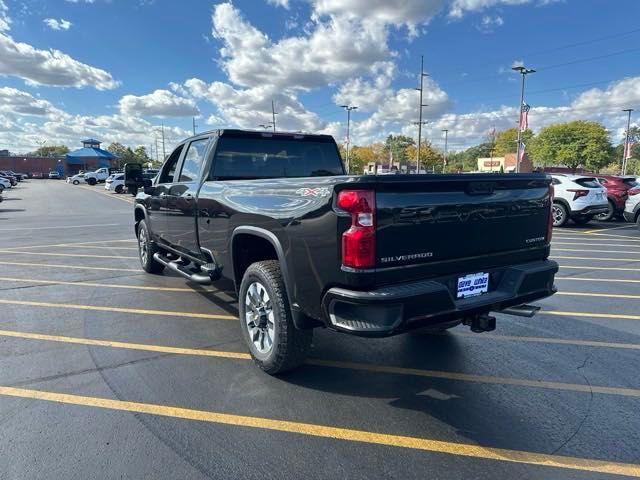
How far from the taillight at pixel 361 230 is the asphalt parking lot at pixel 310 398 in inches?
45.4

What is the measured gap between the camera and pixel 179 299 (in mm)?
Result: 6016

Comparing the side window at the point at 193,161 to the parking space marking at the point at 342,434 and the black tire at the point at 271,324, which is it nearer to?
the black tire at the point at 271,324

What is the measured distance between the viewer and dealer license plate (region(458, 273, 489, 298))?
3.29 meters

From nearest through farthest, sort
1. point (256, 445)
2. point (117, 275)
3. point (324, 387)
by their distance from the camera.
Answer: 1. point (256, 445)
2. point (324, 387)
3. point (117, 275)

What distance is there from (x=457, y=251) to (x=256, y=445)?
73.3 inches

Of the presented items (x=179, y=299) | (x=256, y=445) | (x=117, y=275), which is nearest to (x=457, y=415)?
(x=256, y=445)

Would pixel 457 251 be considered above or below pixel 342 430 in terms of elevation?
above

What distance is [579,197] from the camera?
46.9 feet

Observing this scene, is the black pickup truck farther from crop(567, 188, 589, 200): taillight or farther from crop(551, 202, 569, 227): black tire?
crop(551, 202, 569, 227): black tire

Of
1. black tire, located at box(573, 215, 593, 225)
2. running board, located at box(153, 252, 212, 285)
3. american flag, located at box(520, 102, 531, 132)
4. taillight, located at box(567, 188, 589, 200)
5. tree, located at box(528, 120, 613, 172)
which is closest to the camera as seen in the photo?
running board, located at box(153, 252, 212, 285)

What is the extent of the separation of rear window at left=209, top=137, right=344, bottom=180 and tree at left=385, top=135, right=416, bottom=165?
369 ft

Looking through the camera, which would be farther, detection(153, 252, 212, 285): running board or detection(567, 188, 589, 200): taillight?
detection(567, 188, 589, 200): taillight

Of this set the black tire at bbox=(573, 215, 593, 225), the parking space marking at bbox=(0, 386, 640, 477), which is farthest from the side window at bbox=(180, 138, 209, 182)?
the black tire at bbox=(573, 215, 593, 225)

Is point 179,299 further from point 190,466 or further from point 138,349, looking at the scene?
point 190,466
